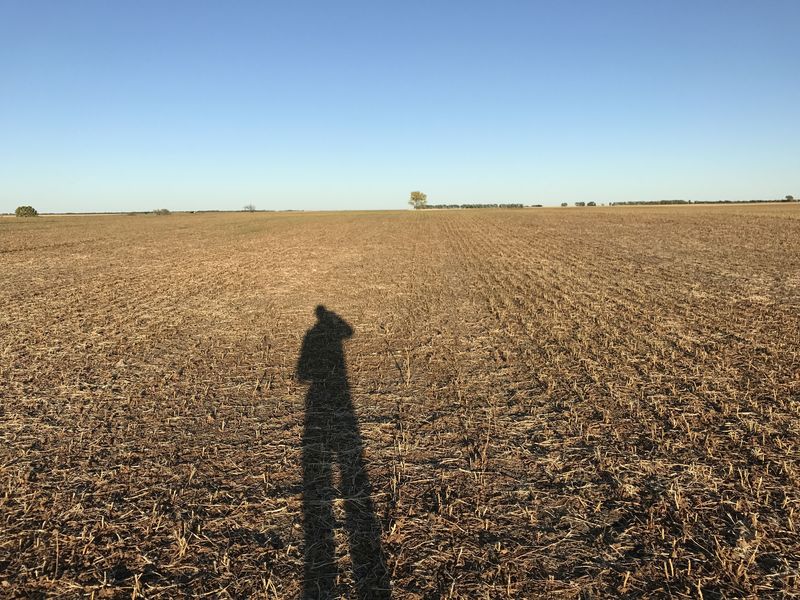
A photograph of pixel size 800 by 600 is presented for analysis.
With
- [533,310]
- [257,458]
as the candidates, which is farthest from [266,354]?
[533,310]

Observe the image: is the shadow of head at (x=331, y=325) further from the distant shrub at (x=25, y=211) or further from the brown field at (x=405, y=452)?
the distant shrub at (x=25, y=211)

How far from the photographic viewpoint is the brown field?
3.27 meters

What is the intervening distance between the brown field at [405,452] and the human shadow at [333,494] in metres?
0.02

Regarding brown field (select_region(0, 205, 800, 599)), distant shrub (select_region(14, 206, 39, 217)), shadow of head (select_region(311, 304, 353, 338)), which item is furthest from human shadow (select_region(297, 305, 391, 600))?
distant shrub (select_region(14, 206, 39, 217))

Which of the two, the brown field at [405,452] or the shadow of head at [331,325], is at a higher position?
the shadow of head at [331,325]

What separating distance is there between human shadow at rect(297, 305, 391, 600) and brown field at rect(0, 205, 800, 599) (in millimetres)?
22

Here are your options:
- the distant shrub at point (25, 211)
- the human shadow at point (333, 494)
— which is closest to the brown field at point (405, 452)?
the human shadow at point (333, 494)

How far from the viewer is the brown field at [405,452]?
3.27 metres

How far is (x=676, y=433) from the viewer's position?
16.5ft

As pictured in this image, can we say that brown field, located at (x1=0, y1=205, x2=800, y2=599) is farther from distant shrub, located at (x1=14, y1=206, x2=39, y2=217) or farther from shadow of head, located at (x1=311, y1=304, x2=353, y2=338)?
distant shrub, located at (x1=14, y1=206, x2=39, y2=217)

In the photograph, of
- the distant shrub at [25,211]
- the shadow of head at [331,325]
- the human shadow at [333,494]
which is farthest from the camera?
the distant shrub at [25,211]

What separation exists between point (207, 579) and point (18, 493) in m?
2.26

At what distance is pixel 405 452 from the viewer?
15.7 feet

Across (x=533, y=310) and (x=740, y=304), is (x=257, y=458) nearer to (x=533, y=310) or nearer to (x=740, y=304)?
(x=533, y=310)
